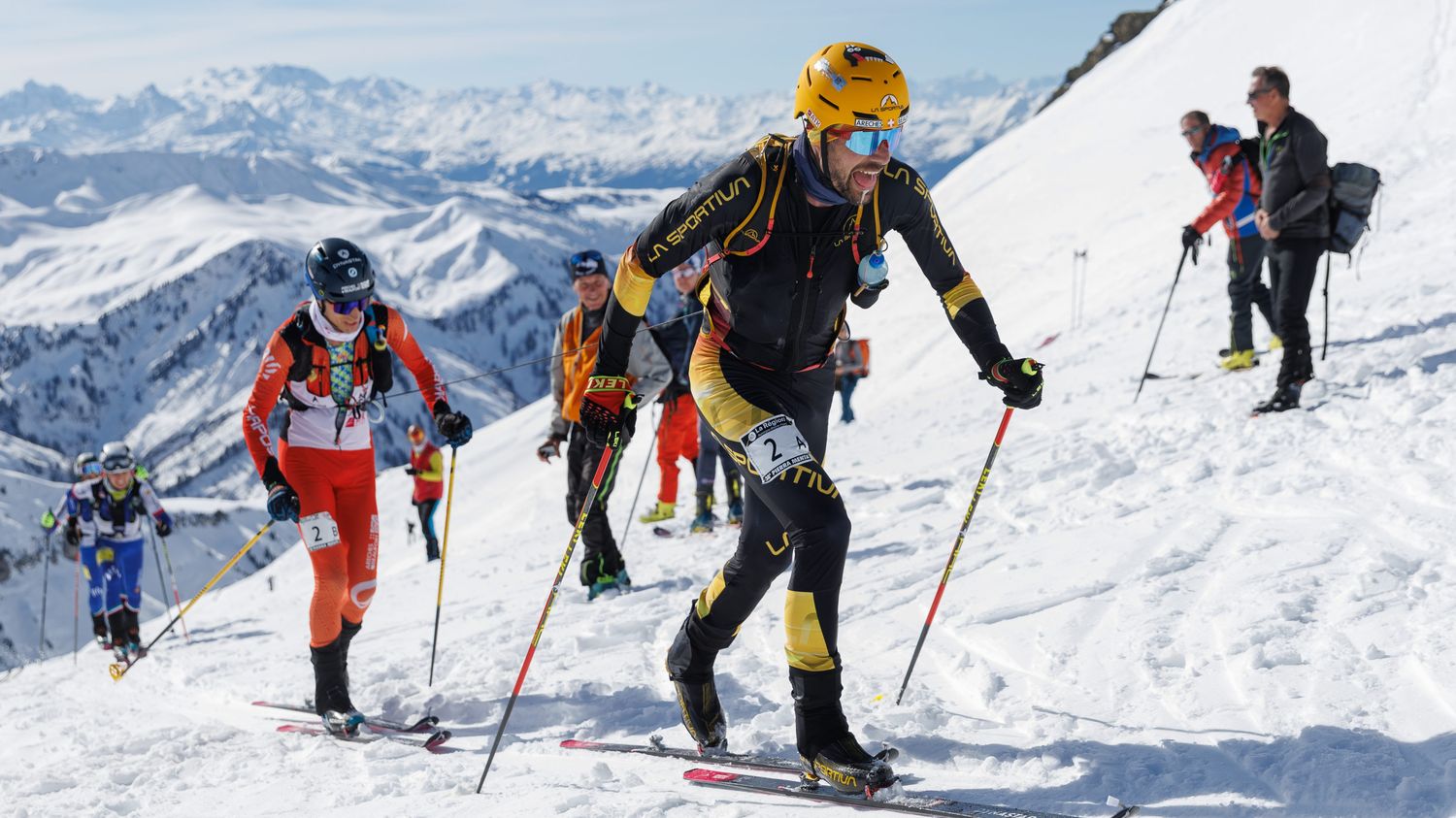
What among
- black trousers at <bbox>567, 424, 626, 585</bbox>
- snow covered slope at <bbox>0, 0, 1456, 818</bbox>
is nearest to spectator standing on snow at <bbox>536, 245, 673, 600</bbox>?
black trousers at <bbox>567, 424, 626, 585</bbox>

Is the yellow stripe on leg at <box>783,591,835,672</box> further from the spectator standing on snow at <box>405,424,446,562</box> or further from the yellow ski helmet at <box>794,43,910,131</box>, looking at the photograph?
the spectator standing on snow at <box>405,424,446,562</box>

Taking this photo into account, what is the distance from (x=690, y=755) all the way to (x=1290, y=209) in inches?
286

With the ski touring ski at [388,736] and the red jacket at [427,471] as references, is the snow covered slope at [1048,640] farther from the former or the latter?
the red jacket at [427,471]

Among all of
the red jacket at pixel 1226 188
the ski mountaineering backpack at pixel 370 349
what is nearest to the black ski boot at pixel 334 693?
the ski mountaineering backpack at pixel 370 349

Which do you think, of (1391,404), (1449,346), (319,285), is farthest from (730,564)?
(1449,346)

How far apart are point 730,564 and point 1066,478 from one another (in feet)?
18.2

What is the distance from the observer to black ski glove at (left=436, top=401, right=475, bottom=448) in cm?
676

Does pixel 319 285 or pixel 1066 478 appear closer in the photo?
pixel 319 285

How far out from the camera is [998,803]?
4.23 m

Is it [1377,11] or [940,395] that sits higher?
[1377,11]

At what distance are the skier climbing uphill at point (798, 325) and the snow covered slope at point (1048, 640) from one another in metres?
0.66

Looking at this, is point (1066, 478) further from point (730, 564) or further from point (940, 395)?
point (940, 395)

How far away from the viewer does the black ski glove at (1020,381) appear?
4.64m

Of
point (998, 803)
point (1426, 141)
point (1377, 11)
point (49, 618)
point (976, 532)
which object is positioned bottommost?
point (49, 618)
